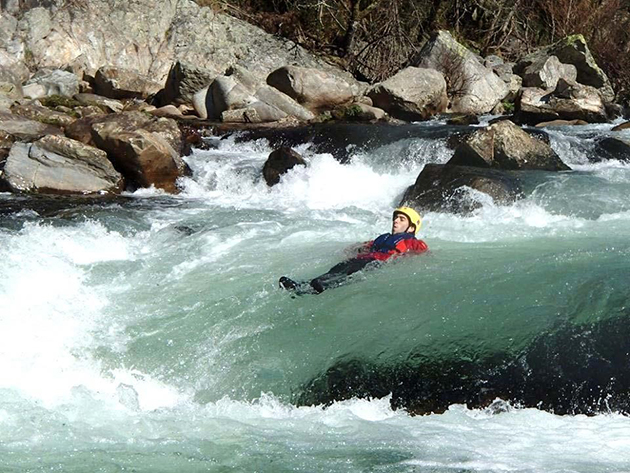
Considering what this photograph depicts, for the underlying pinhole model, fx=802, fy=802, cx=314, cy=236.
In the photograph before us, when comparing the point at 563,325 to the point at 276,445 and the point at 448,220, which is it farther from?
the point at 448,220

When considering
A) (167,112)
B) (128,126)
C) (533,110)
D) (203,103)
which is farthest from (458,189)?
(167,112)

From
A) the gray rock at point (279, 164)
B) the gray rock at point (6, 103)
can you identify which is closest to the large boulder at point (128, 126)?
the gray rock at point (279, 164)

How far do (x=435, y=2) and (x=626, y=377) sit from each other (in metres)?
17.2

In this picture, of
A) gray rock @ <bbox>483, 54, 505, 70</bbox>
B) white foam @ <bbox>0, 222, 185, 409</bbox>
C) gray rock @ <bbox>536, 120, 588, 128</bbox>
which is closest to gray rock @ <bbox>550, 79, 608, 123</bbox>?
gray rock @ <bbox>536, 120, 588, 128</bbox>

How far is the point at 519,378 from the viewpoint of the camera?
4.41m

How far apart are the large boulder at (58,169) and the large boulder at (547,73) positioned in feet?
Result: 32.7

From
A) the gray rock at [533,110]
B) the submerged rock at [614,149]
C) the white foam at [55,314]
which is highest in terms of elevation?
the gray rock at [533,110]

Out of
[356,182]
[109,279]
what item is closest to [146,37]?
[356,182]

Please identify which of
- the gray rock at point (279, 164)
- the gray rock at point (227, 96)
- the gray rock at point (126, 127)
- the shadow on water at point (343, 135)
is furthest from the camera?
the gray rock at point (227, 96)

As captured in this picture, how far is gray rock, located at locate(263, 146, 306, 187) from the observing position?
10.3 meters

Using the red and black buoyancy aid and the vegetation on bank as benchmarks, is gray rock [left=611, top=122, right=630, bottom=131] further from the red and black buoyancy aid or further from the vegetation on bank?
the red and black buoyancy aid

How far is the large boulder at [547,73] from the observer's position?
1630cm

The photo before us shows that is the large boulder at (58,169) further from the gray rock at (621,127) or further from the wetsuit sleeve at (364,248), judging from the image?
the gray rock at (621,127)

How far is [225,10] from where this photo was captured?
18.7 m
